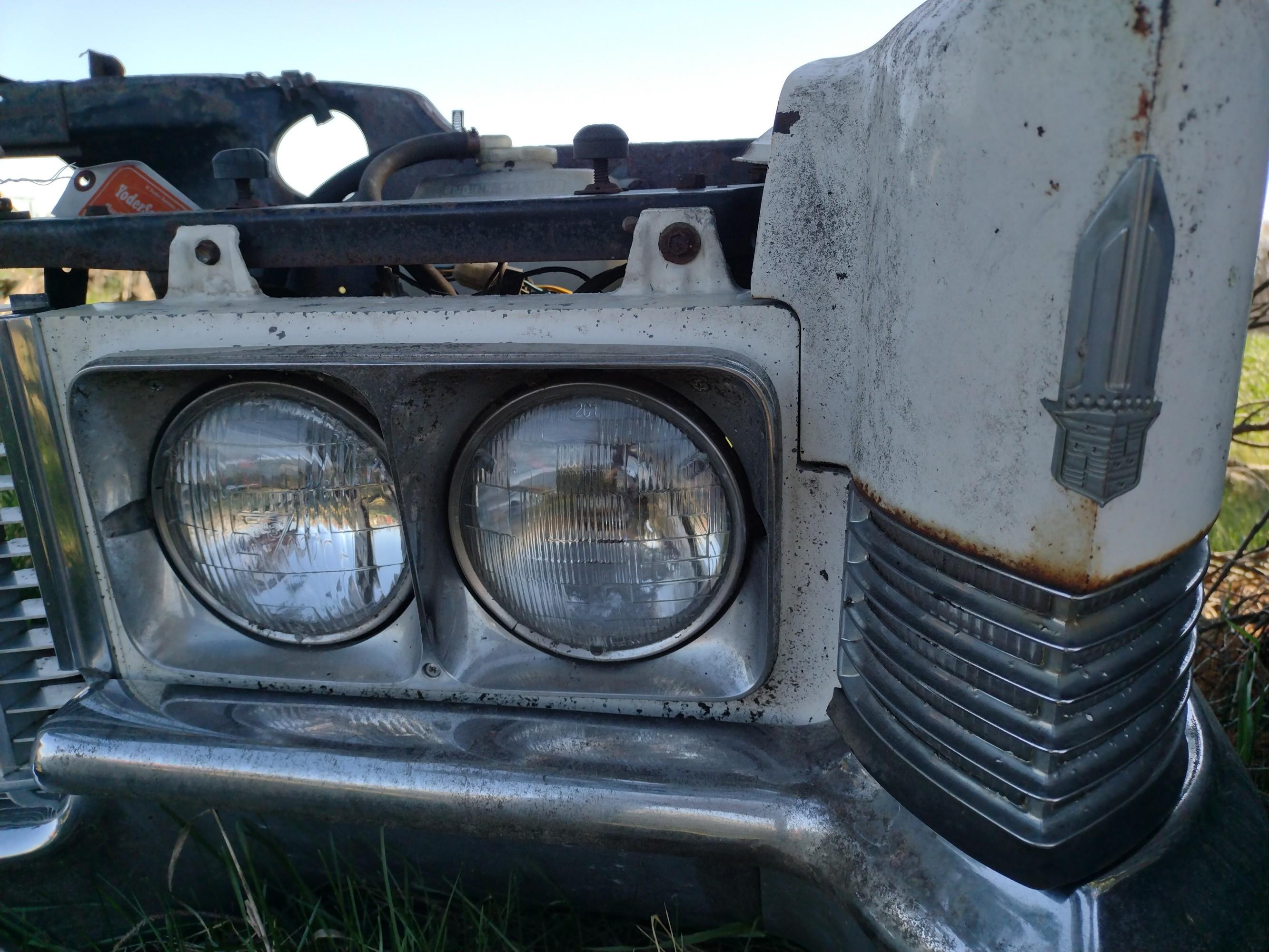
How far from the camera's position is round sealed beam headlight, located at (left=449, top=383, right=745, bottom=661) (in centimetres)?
82

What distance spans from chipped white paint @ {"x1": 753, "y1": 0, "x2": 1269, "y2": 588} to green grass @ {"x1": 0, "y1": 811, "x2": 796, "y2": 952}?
583 millimetres

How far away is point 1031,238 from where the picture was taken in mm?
560

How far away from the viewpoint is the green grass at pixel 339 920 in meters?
0.98

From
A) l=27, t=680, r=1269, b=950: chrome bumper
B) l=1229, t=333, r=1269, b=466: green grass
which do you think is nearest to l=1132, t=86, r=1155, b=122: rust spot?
l=27, t=680, r=1269, b=950: chrome bumper

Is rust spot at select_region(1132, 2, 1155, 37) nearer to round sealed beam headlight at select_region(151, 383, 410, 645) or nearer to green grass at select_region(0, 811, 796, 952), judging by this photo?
round sealed beam headlight at select_region(151, 383, 410, 645)

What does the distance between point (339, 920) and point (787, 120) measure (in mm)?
976

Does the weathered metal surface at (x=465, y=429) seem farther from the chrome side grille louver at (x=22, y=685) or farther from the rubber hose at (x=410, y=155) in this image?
the rubber hose at (x=410, y=155)

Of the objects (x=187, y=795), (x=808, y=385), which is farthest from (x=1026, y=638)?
(x=187, y=795)

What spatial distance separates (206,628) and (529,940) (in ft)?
1.67

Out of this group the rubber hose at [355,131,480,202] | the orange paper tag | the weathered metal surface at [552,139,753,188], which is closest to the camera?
the orange paper tag

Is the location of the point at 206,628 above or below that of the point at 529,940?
above

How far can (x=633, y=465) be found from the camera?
82 centimetres

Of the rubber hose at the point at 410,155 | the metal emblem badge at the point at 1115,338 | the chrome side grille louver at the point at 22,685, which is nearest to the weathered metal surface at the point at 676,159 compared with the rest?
the rubber hose at the point at 410,155

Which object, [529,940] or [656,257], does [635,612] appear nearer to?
[656,257]
